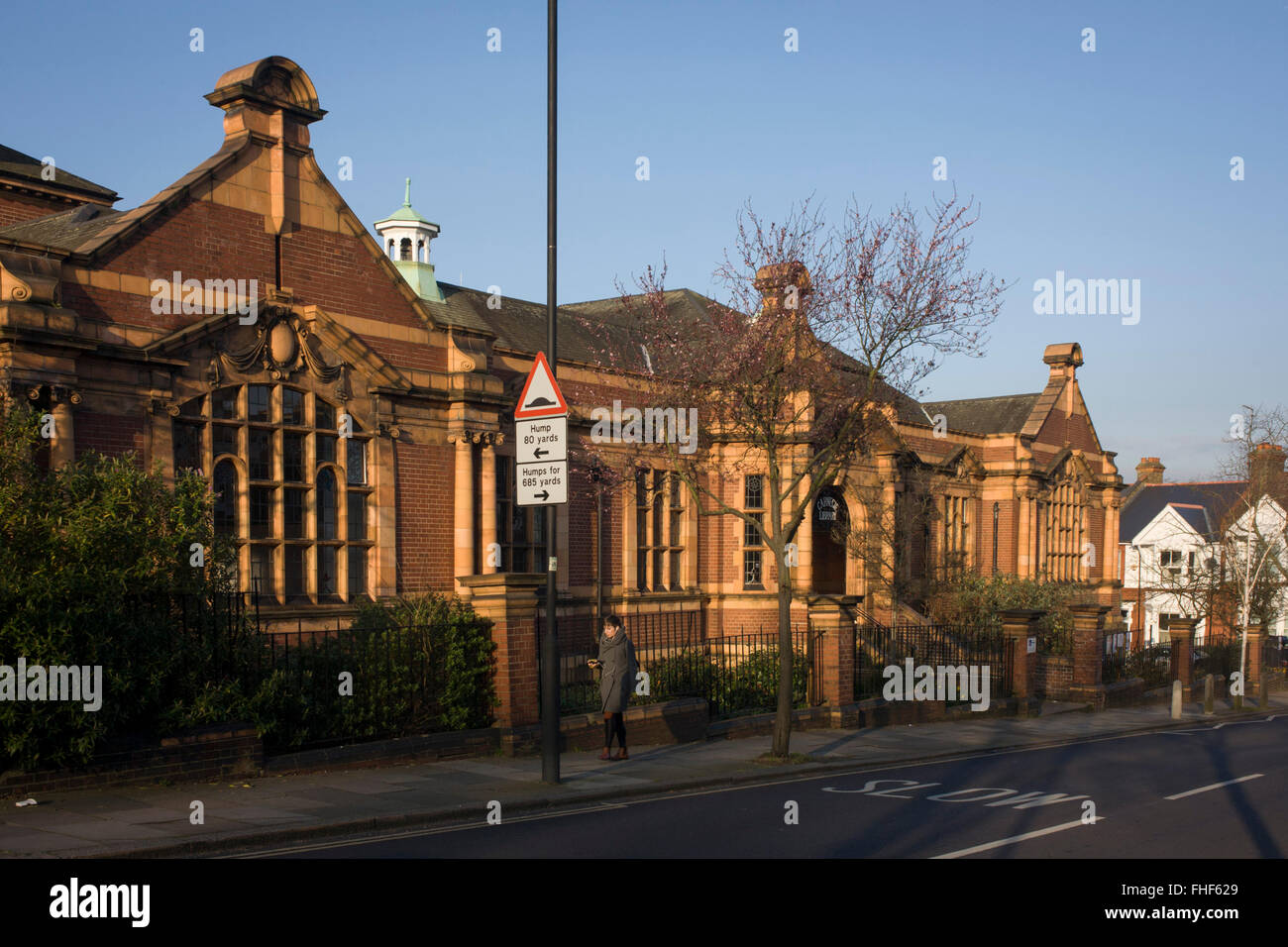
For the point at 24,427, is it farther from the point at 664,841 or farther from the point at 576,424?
the point at 576,424

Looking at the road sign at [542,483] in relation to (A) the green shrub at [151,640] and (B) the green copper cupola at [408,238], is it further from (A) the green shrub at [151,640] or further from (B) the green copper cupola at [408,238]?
(B) the green copper cupola at [408,238]

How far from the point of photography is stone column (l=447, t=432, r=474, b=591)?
72.8 feet

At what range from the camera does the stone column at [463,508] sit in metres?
22.2

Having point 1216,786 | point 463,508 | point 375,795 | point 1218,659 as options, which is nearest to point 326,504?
point 463,508

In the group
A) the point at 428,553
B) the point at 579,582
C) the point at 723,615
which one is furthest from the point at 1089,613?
the point at 428,553

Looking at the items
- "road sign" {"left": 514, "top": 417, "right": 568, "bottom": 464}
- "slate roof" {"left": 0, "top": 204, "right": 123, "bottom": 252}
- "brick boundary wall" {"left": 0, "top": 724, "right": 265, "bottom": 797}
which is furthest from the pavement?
"slate roof" {"left": 0, "top": 204, "right": 123, "bottom": 252}

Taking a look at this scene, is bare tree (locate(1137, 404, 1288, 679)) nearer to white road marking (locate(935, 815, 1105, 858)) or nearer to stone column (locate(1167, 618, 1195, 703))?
stone column (locate(1167, 618, 1195, 703))

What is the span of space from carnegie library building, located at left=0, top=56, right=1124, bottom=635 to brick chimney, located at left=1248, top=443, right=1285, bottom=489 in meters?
16.8

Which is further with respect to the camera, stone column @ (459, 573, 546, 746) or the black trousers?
stone column @ (459, 573, 546, 746)

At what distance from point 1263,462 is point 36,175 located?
34940 millimetres

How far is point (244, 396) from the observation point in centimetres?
1900

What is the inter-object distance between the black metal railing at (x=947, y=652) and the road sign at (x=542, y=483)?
1218 centimetres

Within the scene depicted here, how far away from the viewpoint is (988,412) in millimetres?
44688

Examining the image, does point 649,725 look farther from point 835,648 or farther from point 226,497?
point 226,497
